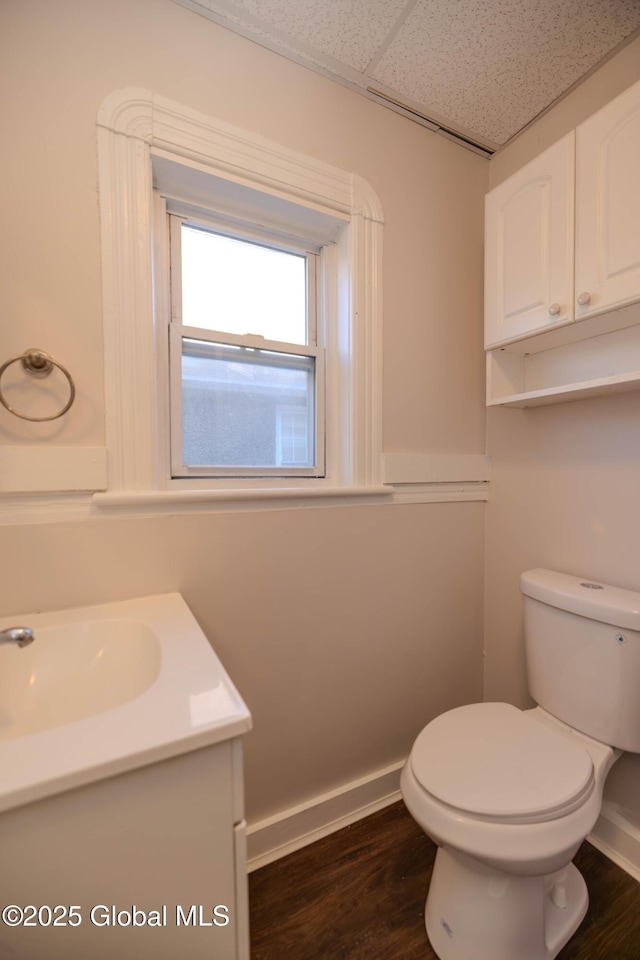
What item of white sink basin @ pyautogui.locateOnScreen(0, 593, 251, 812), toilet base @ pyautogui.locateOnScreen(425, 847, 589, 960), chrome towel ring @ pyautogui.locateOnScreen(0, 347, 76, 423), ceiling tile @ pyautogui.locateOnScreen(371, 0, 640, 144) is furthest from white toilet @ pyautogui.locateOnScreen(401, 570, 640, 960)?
ceiling tile @ pyautogui.locateOnScreen(371, 0, 640, 144)

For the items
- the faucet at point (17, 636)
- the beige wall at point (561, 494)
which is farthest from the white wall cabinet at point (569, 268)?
the faucet at point (17, 636)

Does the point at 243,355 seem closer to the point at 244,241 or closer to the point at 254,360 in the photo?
the point at 254,360

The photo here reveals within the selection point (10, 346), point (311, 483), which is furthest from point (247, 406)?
point (10, 346)

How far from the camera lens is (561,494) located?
1306 millimetres

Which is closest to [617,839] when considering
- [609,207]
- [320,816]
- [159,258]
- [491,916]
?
[491,916]

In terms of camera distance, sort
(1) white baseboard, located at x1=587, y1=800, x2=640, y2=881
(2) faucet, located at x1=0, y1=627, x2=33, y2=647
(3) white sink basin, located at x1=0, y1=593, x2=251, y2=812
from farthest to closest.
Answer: (1) white baseboard, located at x1=587, y1=800, x2=640, y2=881, (2) faucet, located at x1=0, y1=627, x2=33, y2=647, (3) white sink basin, located at x1=0, y1=593, x2=251, y2=812

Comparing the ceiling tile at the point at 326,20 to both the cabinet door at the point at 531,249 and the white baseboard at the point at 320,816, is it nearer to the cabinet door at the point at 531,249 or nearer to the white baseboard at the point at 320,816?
the cabinet door at the point at 531,249

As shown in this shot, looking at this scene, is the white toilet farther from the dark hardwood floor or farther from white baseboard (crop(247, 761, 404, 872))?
white baseboard (crop(247, 761, 404, 872))

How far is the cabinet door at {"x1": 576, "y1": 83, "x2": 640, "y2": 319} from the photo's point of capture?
0.92 metres

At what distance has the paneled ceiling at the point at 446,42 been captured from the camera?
1.02 meters

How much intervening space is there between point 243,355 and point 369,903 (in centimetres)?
160

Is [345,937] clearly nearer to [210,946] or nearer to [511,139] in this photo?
[210,946]

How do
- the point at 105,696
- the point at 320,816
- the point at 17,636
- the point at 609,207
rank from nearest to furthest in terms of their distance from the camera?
the point at 17,636 < the point at 105,696 < the point at 609,207 < the point at 320,816

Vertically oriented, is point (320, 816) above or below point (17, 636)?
below
